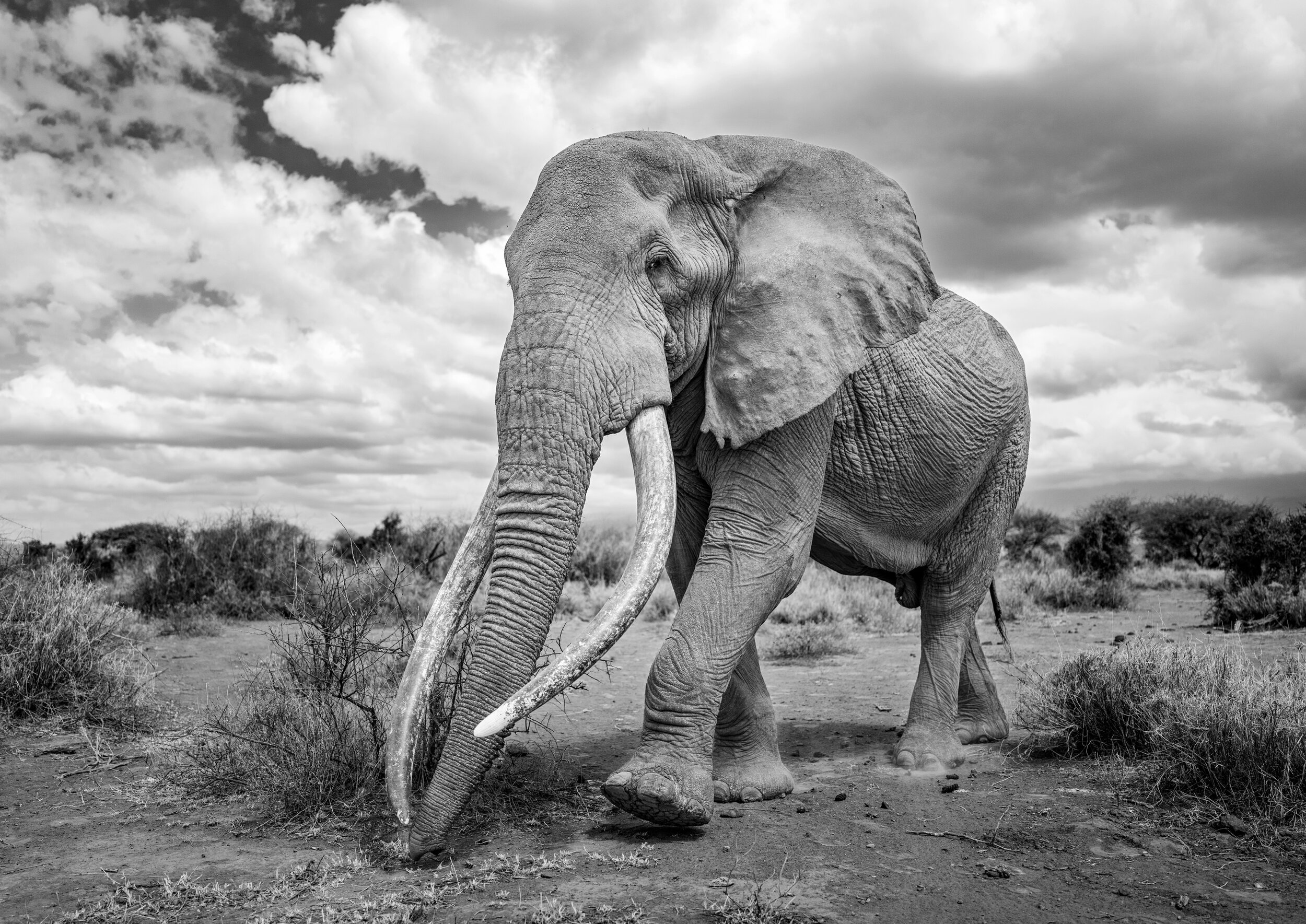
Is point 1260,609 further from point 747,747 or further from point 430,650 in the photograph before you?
point 430,650

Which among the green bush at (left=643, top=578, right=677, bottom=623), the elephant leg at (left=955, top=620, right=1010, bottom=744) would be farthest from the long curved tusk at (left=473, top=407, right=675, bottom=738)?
the green bush at (left=643, top=578, right=677, bottom=623)

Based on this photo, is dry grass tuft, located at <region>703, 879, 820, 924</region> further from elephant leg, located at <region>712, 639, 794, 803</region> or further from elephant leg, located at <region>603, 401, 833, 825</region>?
elephant leg, located at <region>712, 639, 794, 803</region>

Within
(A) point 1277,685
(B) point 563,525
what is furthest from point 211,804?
(A) point 1277,685

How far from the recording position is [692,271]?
5.03 m

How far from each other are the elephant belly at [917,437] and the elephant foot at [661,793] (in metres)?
1.97

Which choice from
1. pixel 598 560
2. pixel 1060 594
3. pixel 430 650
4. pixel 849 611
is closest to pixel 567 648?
pixel 430 650

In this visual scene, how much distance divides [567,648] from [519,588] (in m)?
0.37

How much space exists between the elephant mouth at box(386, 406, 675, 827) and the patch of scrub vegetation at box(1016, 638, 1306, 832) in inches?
Result: 128

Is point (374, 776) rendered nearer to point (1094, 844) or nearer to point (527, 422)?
point (527, 422)

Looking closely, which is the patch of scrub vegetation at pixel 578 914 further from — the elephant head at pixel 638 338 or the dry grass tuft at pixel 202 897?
the dry grass tuft at pixel 202 897

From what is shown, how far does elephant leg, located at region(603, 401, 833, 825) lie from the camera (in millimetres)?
4883

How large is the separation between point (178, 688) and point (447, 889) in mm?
6022

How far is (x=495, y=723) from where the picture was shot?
4.23 m

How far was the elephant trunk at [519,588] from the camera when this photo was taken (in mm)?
4492
